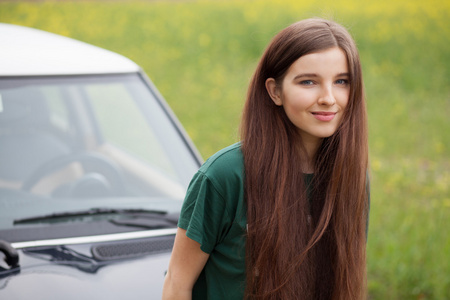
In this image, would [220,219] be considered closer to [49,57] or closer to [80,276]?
[80,276]

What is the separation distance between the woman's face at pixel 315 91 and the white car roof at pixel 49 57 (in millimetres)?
1159

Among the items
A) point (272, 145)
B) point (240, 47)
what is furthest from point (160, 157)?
point (240, 47)

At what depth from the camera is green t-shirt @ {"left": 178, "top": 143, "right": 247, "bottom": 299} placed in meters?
1.49

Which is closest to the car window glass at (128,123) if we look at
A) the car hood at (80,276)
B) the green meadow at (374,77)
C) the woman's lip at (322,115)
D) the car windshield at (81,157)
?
the car windshield at (81,157)

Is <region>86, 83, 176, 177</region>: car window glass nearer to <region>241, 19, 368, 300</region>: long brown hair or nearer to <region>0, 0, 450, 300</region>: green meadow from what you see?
<region>0, 0, 450, 300</region>: green meadow

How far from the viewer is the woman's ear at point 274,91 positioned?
158cm

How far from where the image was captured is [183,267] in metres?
1.54

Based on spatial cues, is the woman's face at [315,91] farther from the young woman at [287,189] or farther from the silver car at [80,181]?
the silver car at [80,181]

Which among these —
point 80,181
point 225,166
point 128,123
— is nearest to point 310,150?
point 225,166

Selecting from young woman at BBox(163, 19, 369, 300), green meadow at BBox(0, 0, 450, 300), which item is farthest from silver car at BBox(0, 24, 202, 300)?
green meadow at BBox(0, 0, 450, 300)

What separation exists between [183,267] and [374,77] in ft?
30.5

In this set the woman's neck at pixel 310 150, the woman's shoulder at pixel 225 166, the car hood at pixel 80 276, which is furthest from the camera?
the car hood at pixel 80 276

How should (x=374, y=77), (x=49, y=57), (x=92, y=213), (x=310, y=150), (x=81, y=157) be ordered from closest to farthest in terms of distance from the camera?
1. (x=310, y=150)
2. (x=92, y=213)
3. (x=49, y=57)
4. (x=81, y=157)
5. (x=374, y=77)

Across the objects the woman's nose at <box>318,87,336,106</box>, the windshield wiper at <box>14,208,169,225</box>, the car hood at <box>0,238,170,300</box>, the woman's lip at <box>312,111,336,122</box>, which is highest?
the woman's nose at <box>318,87,336,106</box>
